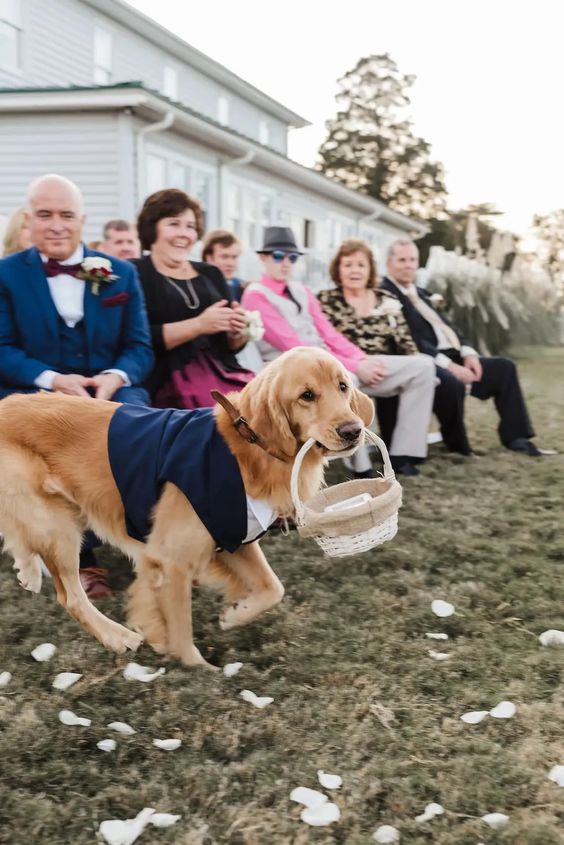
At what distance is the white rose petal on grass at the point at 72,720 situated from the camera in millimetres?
2582

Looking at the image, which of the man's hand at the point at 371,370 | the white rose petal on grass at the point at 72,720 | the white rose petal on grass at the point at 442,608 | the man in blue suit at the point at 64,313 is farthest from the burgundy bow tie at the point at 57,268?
the man's hand at the point at 371,370

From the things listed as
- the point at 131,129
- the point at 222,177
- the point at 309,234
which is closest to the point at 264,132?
the point at 309,234

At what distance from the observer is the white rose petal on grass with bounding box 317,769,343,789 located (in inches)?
87.3

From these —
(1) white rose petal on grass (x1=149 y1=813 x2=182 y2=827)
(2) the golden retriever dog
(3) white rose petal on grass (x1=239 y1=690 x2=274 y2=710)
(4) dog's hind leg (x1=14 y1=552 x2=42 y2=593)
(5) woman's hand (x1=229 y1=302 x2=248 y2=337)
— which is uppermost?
(5) woman's hand (x1=229 y1=302 x2=248 y2=337)

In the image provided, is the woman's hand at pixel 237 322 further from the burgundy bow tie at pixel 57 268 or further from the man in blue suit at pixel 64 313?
the burgundy bow tie at pixel 57 268

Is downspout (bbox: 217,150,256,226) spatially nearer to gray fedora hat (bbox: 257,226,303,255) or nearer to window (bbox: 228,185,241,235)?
window (bbox: 228,185,241,235)

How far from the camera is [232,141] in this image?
50.2 ft

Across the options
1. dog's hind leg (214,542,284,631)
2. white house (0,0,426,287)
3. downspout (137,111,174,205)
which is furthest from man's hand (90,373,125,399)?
downspout (137,111,174,205)

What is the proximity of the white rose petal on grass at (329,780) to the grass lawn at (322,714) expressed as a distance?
30mm

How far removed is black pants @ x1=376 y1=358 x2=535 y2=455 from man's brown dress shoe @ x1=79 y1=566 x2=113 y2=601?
12.1 ft

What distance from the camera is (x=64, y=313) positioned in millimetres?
3943

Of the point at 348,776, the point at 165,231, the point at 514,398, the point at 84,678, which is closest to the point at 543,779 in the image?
the point at 348,776

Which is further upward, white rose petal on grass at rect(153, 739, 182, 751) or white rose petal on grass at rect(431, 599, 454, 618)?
white rose petal on grass at rect(431, 599, 454, 618)

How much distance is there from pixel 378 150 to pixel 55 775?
46.7 m
